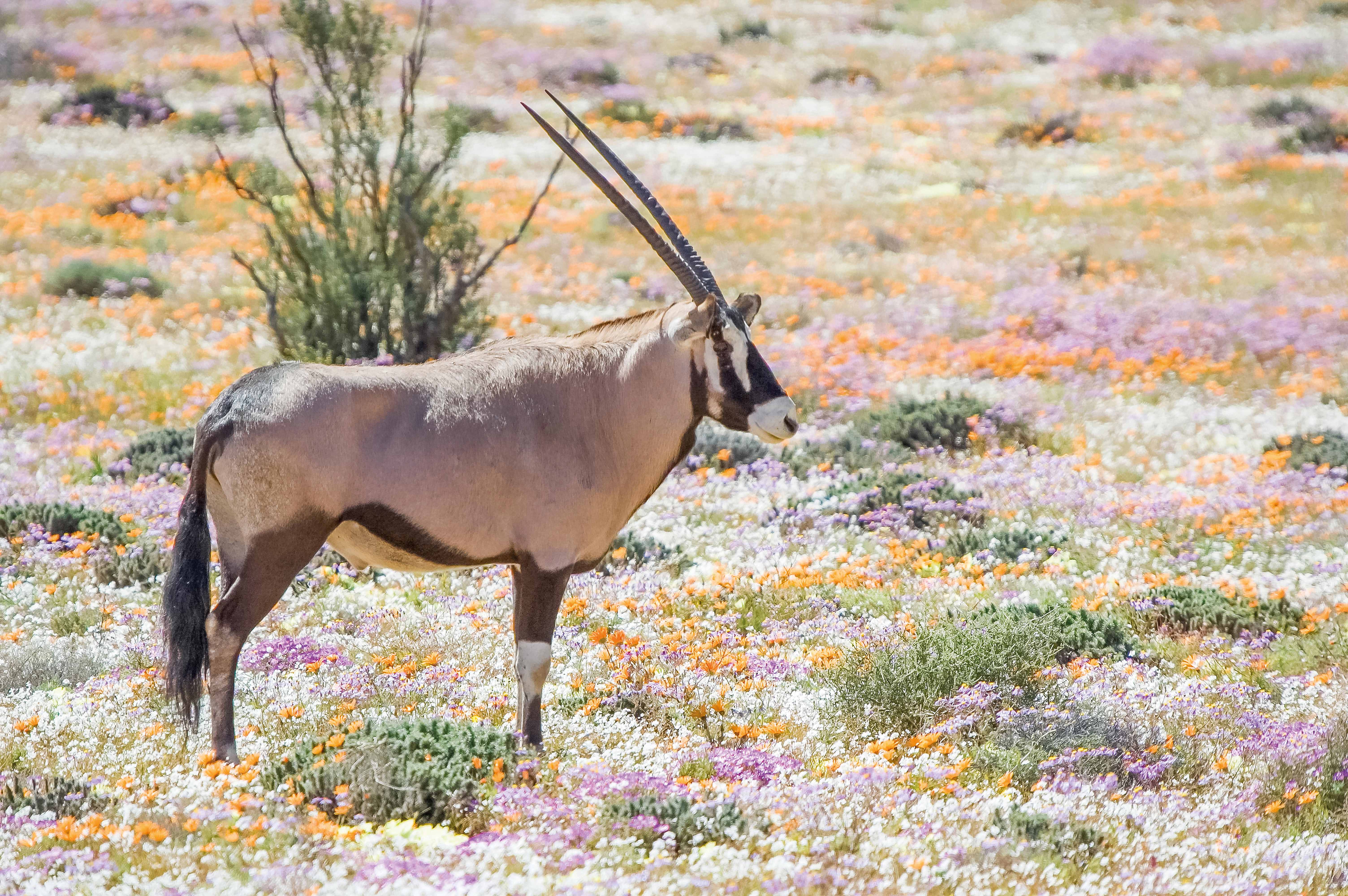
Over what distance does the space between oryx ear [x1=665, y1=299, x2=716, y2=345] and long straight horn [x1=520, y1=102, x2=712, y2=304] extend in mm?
69

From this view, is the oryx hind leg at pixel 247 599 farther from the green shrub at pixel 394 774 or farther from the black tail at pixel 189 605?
the green shrub at pixel 394 774

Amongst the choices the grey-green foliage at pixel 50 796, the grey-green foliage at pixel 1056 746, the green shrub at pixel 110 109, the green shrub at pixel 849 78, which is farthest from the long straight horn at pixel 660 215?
the green shrub at pixel 849 78

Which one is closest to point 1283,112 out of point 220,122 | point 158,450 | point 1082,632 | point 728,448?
point 220,122

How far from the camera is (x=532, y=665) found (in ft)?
22.0

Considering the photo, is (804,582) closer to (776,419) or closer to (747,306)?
(776,419)

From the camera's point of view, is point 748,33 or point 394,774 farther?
point 748,33

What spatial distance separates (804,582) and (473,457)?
9.82 feet

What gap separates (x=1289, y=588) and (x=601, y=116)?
27.0m

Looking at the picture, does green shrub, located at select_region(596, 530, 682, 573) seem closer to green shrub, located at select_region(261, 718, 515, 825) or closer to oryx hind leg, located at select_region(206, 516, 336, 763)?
green shrub, located at select_region(261, 718, 515, 825)

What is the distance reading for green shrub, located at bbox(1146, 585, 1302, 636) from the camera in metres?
9.21

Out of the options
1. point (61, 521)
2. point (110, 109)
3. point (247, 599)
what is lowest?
point (61, 521)

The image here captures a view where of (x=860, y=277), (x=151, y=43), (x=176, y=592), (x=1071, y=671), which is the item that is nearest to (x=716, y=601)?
(x=1071, y=671)

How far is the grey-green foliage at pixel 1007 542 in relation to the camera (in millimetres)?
10633

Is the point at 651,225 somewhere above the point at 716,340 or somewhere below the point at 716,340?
above
